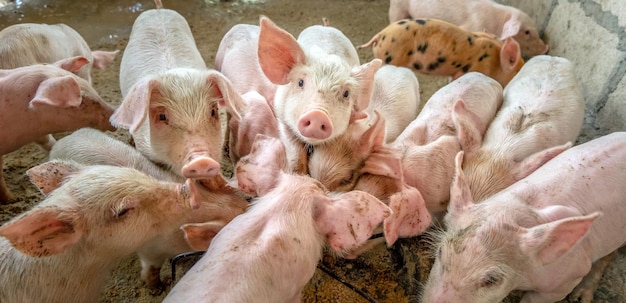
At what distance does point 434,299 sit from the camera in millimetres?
1679

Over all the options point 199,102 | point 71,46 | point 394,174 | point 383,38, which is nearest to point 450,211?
point 394,174

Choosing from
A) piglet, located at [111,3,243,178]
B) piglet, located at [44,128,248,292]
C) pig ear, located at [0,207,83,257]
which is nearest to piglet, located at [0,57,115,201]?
piglet, located at [44,128,248,292]

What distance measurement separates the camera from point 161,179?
2.12 meters

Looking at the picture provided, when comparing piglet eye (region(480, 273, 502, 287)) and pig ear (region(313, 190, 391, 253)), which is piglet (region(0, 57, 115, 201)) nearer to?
pig ear (region(313, 190, 391, 253))

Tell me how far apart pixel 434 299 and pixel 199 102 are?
1199mm

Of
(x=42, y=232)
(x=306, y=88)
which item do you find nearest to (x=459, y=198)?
(x=306, y=88)

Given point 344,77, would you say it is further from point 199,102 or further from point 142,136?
point 142,136

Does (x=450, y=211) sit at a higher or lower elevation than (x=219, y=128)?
lower

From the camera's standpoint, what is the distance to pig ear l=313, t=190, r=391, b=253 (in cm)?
158

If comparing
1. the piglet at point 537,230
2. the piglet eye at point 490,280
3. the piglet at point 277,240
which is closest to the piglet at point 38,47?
the piglet at point 277,240

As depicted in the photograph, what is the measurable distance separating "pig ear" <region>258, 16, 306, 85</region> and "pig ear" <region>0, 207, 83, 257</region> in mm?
1077

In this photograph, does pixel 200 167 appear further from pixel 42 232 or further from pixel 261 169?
pixel 42 232

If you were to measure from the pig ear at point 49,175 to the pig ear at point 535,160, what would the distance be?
6.45ft

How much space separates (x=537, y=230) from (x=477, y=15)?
2.87 m
